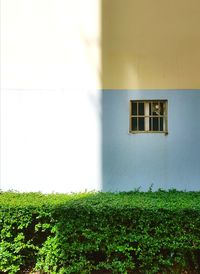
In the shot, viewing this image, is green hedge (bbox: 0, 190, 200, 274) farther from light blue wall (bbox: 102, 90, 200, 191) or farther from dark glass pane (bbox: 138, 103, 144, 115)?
dark glass pane (bbox: 138, 103, 144, 115)

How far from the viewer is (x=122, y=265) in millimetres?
4238

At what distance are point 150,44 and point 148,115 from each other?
144 cm

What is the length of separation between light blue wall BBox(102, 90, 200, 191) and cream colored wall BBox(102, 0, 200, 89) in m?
0.26

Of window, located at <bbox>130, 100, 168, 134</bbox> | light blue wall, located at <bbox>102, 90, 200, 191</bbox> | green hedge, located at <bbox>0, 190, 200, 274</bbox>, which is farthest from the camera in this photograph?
window, located at <bbox>130, 100, 168, 134</bbox>

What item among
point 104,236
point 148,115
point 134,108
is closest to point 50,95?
point 134,108

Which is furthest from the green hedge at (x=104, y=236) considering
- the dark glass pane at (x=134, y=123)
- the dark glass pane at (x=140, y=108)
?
the dark glass pane at (x=140, y=108)

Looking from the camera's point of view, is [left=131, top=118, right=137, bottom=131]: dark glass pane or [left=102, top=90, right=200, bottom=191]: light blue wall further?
[left=131, top=118, right=137, bottom=131]: dark glass pane

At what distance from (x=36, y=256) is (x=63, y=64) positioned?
144 inches

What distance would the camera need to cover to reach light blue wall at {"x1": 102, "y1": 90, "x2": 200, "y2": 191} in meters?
6.17

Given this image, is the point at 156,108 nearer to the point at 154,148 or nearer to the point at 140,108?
the point at 140,108

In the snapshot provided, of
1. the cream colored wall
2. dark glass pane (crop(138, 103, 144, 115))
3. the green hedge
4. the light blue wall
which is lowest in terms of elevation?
the green hedge

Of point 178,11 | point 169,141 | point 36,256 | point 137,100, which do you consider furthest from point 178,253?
point 178,11

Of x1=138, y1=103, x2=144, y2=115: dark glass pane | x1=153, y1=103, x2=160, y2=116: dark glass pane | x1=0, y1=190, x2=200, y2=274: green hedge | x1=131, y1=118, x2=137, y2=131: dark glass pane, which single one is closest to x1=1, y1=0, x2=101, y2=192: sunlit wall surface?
x1=131, y1=118, x2=137, y2=131: dark glass pane

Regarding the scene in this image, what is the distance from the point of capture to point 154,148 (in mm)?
6176
